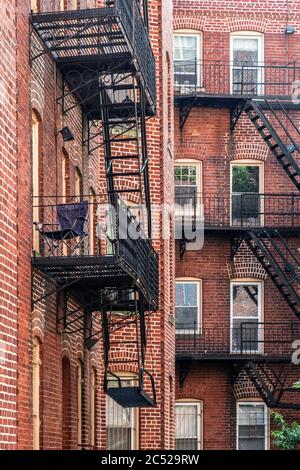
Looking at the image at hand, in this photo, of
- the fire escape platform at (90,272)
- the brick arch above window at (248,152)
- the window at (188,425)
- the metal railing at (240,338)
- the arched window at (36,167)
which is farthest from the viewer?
the brick arch above window at (248,152)

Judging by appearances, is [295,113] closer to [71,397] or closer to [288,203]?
[288,203]

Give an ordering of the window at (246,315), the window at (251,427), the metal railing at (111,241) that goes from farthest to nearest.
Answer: the window at (246,315) → the window at (251,427) → the metal railing at (111,241)

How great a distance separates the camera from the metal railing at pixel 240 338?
40406mm

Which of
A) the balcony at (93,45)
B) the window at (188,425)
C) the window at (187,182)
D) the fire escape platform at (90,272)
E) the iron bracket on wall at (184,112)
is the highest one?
the iron bracket on wall at (184,112)

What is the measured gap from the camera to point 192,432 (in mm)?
40250

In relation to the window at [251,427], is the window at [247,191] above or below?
above

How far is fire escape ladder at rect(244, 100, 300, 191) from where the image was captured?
38.6 metres

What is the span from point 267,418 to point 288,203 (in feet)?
18.8

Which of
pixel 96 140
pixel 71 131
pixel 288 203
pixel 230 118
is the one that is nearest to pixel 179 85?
pixel 230 118

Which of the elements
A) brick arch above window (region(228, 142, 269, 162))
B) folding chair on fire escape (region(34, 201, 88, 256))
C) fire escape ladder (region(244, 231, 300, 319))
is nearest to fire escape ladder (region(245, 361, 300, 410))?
fire escape ladder (region(244, 231, 300, 319))

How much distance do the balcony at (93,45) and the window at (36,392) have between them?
368 centimetres

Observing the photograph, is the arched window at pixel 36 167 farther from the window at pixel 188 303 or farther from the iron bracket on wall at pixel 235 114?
the iron bracket on wall at pixel 235 114

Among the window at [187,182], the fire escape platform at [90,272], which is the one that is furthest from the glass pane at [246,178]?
the fire escape platform at [90,272]

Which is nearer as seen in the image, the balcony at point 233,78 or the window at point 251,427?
the window at point 251,427
